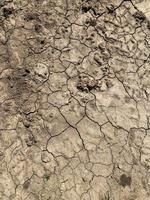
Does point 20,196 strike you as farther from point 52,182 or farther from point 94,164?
point 94,164

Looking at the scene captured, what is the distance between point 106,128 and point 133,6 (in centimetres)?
105

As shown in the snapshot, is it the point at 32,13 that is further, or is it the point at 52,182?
the point at 32,13

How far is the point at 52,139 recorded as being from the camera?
4.05 meters

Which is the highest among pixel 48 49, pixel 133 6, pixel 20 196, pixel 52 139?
pixel 133 6

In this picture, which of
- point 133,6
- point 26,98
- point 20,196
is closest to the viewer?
point 20,196

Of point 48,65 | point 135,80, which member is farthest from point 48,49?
point 135,80

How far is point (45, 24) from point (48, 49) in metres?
0.22

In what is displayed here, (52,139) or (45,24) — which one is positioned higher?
(45,24)

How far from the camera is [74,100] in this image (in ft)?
13.6

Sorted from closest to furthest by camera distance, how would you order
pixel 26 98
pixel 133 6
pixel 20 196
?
pixel 20 196, pixel 26 98, pixel 133 6

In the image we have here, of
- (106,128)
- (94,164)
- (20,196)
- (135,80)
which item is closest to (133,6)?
(135,80)

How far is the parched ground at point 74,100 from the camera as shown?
395 cm

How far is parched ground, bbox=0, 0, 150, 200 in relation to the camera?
3953mm

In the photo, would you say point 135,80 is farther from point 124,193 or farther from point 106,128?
point 124,193
